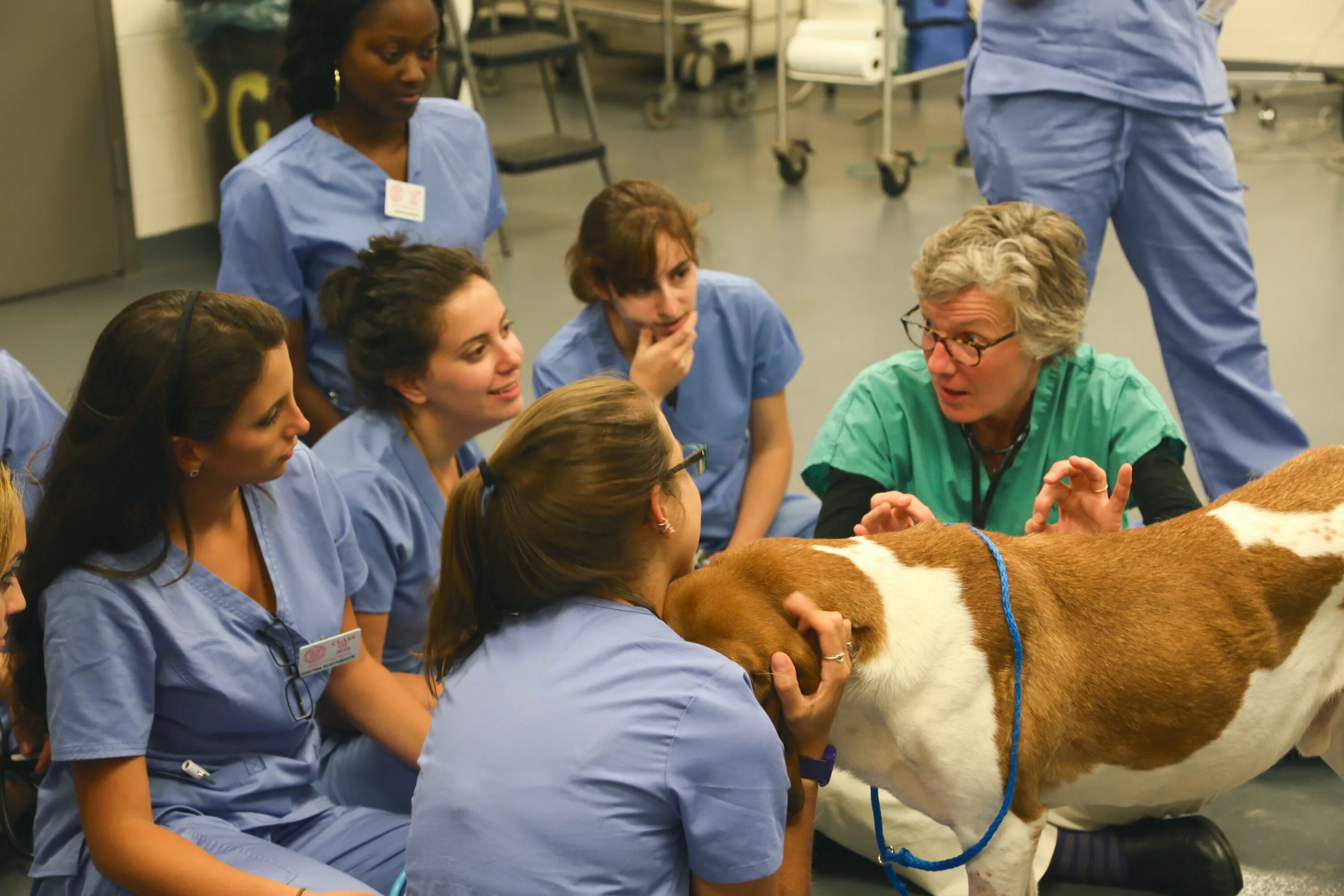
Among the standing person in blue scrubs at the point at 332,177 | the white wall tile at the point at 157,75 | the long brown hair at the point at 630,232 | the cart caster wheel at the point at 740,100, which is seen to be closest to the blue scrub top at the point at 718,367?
the long brown hair at the point at 630,232

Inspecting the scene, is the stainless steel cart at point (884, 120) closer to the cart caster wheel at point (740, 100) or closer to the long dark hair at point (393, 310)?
the cart caster wheel at point (740, 100)

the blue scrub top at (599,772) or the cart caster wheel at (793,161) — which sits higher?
the blue scrub top at (599,772)

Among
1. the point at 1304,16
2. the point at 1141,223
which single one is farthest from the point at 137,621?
the point at 1304,16

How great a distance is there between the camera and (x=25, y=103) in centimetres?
452

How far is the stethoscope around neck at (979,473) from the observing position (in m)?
2.08

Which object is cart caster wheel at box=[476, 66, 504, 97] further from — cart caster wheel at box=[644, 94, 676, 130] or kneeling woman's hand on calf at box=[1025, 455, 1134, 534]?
kneeling woman's hand on calf at box=[1025, 455, 1134, 534]

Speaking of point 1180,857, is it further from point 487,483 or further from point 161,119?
point 161,119

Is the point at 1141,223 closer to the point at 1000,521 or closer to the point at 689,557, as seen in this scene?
the point at 1000,521

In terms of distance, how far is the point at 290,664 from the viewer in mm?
1696

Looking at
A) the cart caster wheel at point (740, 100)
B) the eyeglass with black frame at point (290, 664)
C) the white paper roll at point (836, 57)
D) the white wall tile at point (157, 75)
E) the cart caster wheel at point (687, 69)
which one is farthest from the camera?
the cart caster wheel at point (687, 69)

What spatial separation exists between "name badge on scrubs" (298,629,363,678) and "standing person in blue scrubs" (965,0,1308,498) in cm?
182

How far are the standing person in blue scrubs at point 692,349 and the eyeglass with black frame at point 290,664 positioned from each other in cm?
86

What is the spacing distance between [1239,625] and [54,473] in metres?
1.38

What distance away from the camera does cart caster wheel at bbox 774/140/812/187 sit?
5941 millimetres
